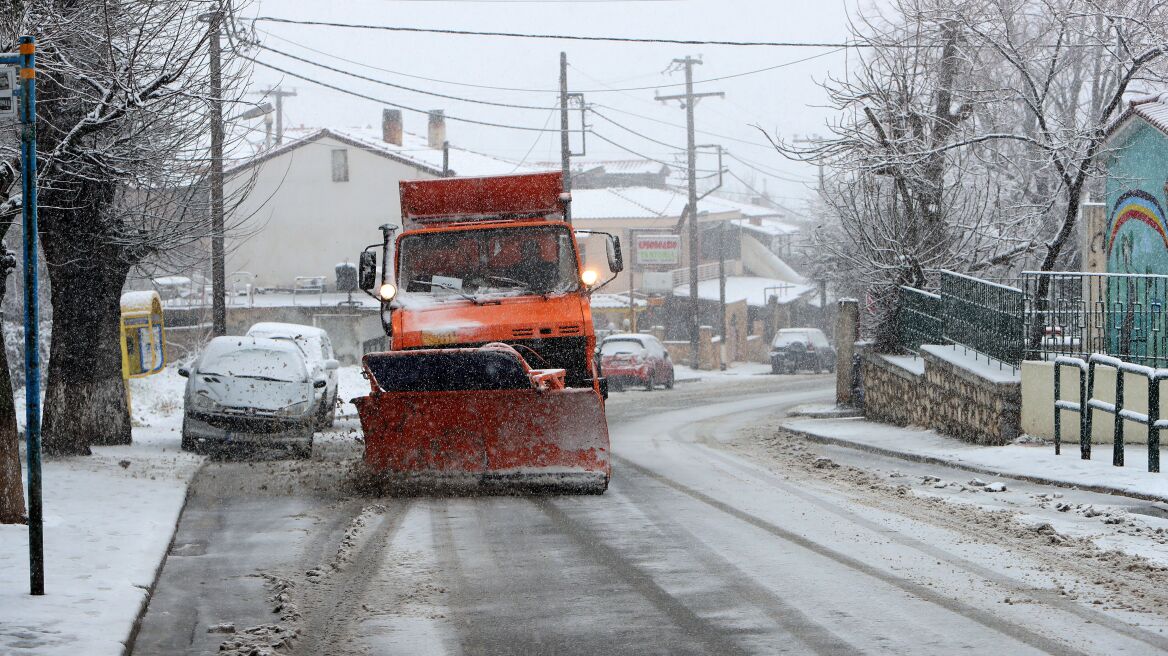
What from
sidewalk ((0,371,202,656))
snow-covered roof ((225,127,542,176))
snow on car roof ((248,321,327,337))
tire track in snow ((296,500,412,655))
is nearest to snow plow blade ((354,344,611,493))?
tire track in snow ((296,500,412,655))

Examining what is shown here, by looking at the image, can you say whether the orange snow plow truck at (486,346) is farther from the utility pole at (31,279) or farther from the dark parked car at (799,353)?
the dark parked car at (799,353)

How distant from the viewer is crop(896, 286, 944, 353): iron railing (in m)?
19.6

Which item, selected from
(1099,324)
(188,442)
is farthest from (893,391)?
(188,442)

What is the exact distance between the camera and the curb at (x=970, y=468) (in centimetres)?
1136

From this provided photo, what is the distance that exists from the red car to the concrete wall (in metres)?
19.3

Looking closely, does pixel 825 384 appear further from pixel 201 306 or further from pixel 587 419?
pixel 587 419

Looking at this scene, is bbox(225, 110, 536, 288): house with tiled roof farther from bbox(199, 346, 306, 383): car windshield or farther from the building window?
bbox(199, 346, 306, 383): car windshield

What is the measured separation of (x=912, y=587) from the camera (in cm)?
755

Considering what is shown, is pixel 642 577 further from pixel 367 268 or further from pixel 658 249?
pixel 658 249

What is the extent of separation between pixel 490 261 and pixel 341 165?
129 feet

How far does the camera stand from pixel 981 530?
9727 millimetres

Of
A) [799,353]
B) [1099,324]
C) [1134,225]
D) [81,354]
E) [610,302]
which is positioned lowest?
[799,353]

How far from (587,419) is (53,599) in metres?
5.35

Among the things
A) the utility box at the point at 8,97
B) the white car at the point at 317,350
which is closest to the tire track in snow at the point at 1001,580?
the utility box at the point at 8,97
